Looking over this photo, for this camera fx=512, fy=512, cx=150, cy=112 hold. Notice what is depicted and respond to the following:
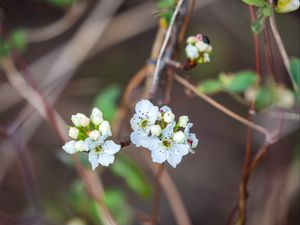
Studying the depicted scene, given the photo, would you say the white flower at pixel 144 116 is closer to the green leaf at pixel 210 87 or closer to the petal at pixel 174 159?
the petal at pixel 174 159

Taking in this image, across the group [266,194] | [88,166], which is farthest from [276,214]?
[88,166]

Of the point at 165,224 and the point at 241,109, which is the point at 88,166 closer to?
the point at 165,224

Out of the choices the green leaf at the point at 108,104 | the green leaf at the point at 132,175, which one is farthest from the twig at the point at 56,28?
the green leaf at the point at 132,175

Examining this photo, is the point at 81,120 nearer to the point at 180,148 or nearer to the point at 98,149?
the point at 98,149

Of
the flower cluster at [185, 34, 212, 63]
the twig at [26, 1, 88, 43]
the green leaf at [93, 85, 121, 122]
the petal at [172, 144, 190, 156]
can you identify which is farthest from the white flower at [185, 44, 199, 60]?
the twig at [26, 1, 88, 43]

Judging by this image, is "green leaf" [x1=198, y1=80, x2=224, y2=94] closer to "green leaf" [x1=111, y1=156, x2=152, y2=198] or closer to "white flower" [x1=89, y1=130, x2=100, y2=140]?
"green leaf" [x1=111, y1=156, x2=152, y2=198]

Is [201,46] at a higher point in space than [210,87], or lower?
higher

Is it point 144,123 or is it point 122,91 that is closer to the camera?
point 144,123

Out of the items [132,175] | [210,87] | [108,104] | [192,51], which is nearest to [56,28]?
[108,104]
